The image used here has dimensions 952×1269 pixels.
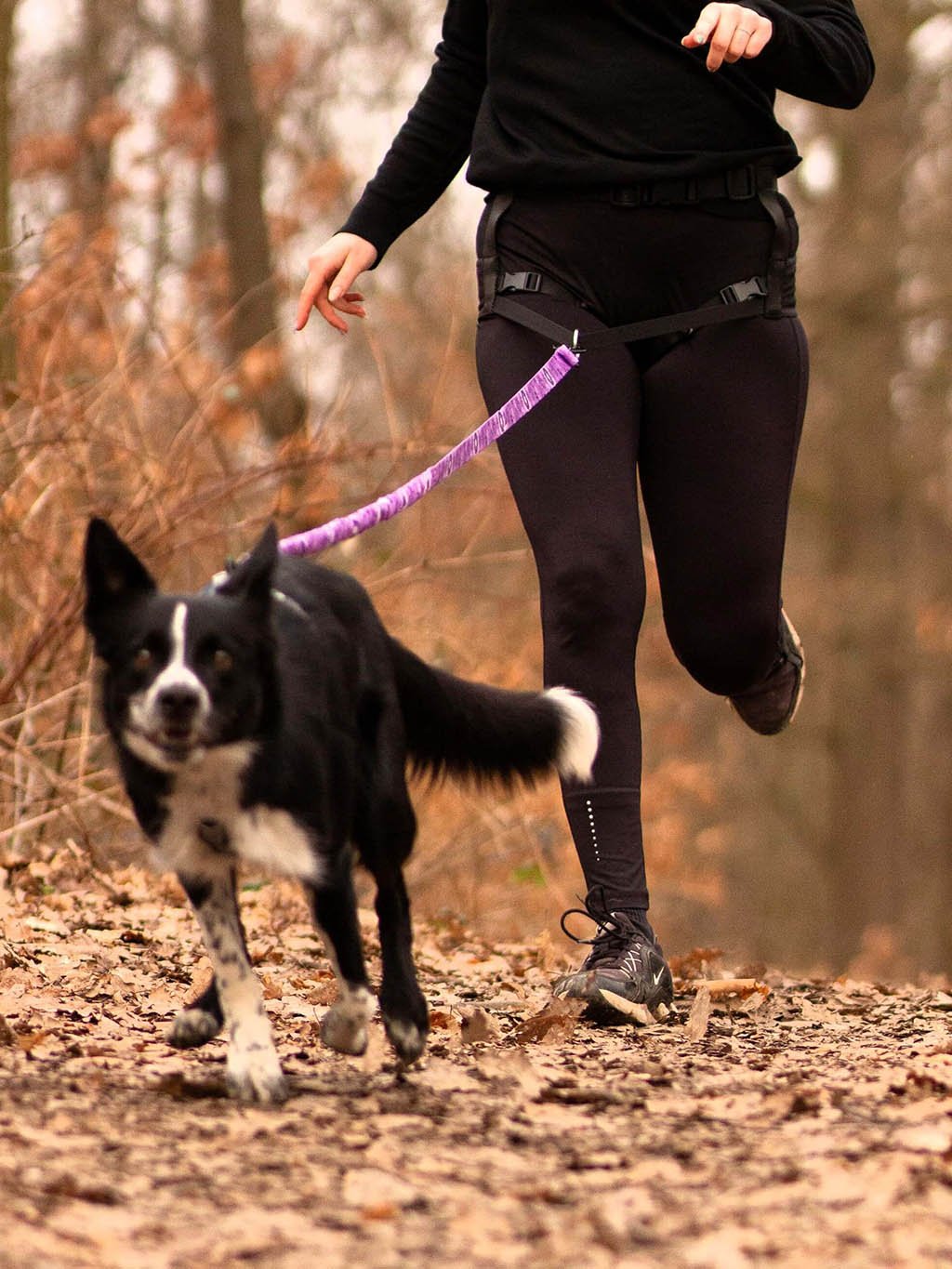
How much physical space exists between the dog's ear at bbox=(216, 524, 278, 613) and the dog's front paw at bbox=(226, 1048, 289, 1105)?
816 millimetres

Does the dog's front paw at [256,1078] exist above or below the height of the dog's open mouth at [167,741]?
below

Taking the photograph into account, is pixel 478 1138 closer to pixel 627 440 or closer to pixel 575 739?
pixel 575 739

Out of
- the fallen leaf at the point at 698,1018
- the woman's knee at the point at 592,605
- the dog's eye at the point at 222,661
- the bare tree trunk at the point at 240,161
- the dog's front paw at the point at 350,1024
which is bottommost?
the fallen leaf at the point at 698,1018

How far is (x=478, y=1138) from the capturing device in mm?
3104

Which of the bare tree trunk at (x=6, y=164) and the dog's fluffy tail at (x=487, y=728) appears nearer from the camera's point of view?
the dog's fluffy tail at (x=487, y=728)

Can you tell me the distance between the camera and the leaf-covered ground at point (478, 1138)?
2.51 metres

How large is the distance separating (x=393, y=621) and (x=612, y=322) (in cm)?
339

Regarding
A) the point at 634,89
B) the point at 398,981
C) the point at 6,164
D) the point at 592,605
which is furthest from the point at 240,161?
the point at 398,981

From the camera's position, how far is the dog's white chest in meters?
3.15

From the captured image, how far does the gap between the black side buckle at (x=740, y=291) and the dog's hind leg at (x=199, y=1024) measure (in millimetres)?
2006

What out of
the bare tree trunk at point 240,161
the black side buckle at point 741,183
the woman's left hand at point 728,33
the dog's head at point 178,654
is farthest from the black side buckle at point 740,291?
the bare tree trunk at point 240,161

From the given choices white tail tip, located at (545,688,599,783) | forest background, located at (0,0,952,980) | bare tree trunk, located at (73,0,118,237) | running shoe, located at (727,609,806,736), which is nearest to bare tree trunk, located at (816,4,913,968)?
forest background, located at (0,0,952,980)

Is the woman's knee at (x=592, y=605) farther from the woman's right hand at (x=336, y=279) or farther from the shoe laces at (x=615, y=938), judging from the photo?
the woman's right hand at (x=336, y=279)

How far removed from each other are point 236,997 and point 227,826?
0.34m
